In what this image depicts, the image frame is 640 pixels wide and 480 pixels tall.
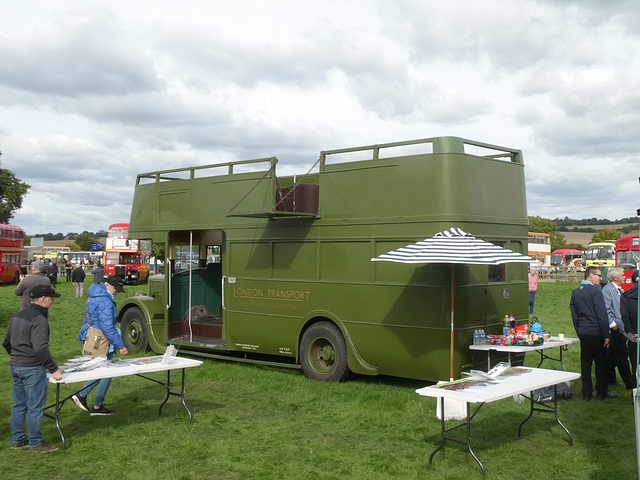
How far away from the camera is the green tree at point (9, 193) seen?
2146 inches

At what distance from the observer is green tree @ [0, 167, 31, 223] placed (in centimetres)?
5450

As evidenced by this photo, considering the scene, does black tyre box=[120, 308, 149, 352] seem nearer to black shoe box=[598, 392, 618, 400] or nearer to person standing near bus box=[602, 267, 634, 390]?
black shoe box=[598, 392, 618, 400]

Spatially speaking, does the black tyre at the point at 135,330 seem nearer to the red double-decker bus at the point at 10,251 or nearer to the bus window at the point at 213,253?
the bus window at the point at 213,253

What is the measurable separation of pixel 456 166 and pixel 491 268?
68.3 inches

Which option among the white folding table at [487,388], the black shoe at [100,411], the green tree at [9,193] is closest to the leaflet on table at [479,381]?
the white folding table at [487,388]

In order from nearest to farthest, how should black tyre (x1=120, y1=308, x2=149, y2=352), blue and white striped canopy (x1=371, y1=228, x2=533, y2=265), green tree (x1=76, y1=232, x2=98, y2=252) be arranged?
1. blue and white striped canopy (x1=371, y1=228, x2=533, y2=265)
2. black tyre (x1=120, y1=308, x2=149, y2=352)
3. green tree (x1=76, y1=232, x2=98, y2=252)

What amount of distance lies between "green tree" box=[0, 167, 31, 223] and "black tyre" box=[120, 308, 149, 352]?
152ft

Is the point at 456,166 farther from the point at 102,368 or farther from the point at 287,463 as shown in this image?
the point at 102,368

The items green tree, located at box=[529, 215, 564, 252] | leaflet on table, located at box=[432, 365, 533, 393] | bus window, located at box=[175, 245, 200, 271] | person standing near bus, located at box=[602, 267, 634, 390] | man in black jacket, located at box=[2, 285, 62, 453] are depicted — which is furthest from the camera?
green tree, located at box=[529, 215, 564, 252]

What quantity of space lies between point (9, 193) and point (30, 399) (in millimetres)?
53524

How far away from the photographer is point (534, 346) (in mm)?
8656

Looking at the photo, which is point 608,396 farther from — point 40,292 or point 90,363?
point 40,292

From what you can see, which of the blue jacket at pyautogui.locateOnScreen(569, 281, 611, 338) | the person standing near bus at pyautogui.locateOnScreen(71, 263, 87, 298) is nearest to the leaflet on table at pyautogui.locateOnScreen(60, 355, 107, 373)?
the blue jacket at pyautogui.locateOnScreen(569, 281, 611, 338)

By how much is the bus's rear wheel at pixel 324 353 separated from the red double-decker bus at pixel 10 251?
34.2 m
